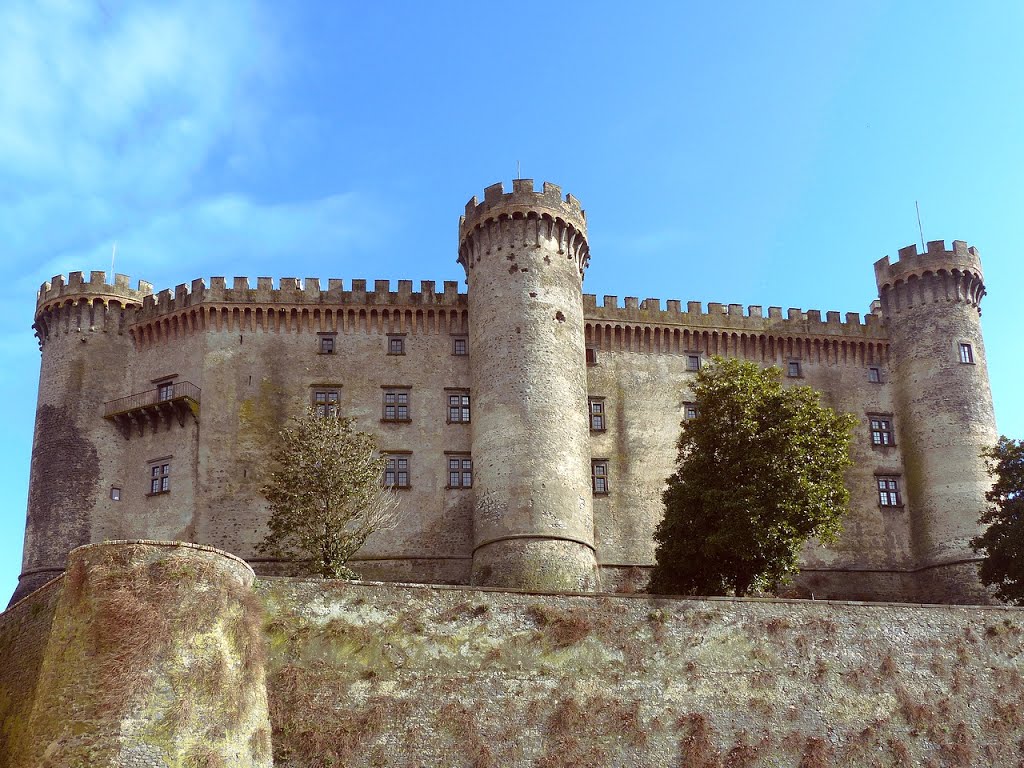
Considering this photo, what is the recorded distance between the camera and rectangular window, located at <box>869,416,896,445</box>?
5584 cm

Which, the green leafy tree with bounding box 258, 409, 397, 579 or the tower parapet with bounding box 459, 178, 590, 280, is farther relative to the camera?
the tower parapet with bounding box 459, 178, 590, 280

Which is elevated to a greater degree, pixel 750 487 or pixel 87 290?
pixel 87 290

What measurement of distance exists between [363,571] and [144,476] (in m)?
10.5

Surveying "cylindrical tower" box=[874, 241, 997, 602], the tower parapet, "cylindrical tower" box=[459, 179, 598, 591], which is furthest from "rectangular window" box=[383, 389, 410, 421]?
"cylindrical tower" box=[874, 241, 997, 602]

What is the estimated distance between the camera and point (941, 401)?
5488 cm

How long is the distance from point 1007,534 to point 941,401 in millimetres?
10539

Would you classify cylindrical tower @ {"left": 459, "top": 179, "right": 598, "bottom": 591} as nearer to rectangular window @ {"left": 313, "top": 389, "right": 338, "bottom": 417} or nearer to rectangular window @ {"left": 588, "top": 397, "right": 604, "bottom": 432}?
rectangular window @ {"left": 588, "top": 397, "right": 604, "bottom": 432}

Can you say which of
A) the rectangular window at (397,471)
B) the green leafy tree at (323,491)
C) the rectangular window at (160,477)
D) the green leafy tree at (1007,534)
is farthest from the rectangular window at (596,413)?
the rectangular window at (160,477)

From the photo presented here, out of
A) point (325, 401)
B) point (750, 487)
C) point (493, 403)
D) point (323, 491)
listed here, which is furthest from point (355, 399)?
point (750, 487)

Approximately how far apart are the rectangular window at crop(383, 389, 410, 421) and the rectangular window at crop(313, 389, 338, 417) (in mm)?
2207

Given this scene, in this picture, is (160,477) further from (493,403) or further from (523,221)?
(523,221)

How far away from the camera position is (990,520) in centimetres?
4800

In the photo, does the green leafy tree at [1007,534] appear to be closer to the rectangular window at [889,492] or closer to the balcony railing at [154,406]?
the rectangular window at [889,492]

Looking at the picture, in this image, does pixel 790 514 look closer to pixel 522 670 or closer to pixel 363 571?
pixel 522 670
